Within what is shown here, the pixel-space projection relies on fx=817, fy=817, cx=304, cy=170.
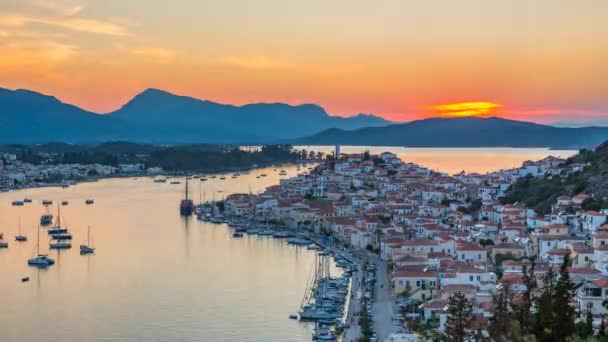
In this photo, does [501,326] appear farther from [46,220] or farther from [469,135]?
[469,135]

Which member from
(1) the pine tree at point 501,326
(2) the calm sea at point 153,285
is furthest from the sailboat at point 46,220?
(1) the pine tree at point 501,326

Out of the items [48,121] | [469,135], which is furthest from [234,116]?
[469,135]

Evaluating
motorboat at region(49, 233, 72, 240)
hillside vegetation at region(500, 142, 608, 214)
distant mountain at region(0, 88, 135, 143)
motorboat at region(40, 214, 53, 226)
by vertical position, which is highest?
distant mountain at region(0, 88, 135, 143)

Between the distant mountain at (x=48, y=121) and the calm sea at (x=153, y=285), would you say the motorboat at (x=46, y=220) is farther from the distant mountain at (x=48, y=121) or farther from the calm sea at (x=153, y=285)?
the distant mountain at (x=48, y=121)

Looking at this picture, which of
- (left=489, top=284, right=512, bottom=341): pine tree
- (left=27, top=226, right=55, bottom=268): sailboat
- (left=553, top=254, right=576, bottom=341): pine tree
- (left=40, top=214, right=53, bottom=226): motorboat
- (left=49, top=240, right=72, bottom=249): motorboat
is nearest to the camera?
(left=489, top=284, right=512, bottom=341): pine tree

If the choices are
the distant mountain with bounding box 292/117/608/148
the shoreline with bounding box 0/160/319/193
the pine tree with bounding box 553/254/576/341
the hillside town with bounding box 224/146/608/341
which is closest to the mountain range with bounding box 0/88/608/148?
the distant mountain with bounding box 292/117/608/148

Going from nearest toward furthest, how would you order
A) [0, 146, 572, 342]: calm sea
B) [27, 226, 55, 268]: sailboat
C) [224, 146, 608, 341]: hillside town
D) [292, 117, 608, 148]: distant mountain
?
[224, 146, 608, 341]: hillside town
[0, 146, 572, 342]: calm sea
[27, 226, 55, 268]: sailboat
[292, 117, 608, 148]: distant mountain

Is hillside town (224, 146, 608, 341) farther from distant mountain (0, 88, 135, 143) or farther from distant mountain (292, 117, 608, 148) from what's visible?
distant mountain (0, 88, 135, 143)

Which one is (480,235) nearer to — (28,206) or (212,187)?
(28,206)
